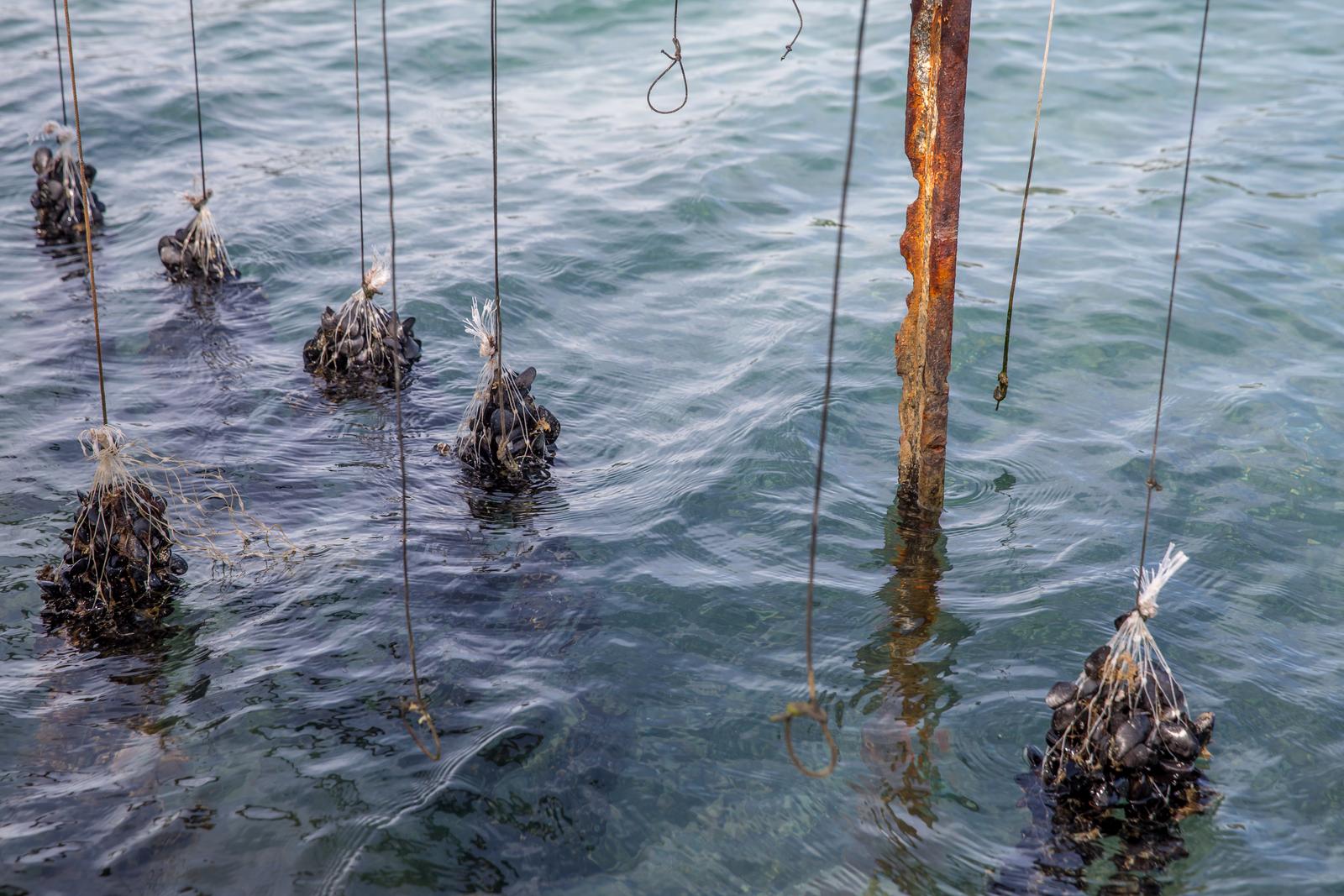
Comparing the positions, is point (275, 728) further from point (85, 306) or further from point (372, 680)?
point (85, 306)

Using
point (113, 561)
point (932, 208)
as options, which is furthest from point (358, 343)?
point (932, 208)

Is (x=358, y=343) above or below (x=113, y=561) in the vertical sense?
above

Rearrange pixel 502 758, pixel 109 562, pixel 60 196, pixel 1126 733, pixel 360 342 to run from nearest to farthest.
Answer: pixel 1126 733
pixel 502 758
pixel 109 562
pixel 360 342
pixel 60 196

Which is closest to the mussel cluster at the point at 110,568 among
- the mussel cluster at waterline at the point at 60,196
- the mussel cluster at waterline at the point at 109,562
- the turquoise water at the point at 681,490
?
the mussel cluster at waterline at the point at 109,562

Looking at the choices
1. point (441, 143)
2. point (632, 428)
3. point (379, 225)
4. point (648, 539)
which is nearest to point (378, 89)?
point (441, 143)

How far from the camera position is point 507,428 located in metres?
6.13

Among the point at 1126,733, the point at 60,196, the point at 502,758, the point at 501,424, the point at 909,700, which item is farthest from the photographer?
the point at 60,196

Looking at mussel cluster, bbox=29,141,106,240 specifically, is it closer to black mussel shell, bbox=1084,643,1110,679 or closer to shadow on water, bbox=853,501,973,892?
shadow on water, bbox=853,501,973,892

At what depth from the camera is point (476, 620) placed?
5.18m

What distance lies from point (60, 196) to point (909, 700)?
28.1 feet

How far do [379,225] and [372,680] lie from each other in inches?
244

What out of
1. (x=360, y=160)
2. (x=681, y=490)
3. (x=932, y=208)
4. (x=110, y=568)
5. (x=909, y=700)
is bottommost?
(x=909, y=700)

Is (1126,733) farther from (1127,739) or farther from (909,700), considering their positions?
(909,700)

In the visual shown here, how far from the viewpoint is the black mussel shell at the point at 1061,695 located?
4035 mm
